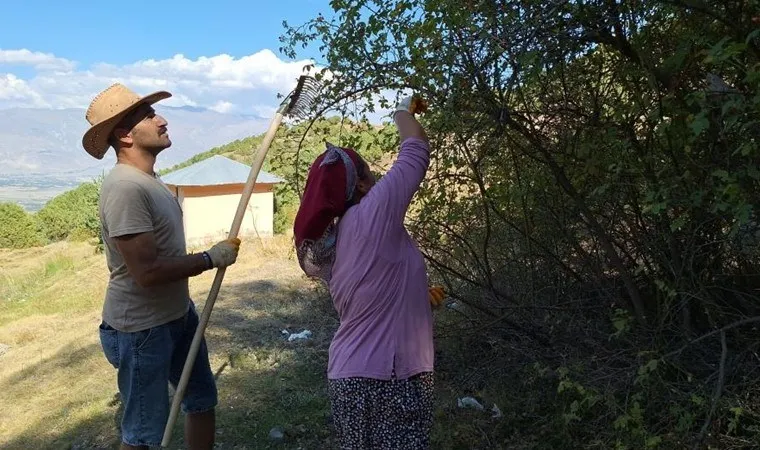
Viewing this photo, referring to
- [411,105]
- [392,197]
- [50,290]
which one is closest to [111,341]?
[392,197]

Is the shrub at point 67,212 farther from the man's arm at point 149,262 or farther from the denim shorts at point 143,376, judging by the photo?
the man's arm at point 149,262

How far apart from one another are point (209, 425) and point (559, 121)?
8.42ft

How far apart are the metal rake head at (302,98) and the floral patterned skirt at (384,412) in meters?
1.73

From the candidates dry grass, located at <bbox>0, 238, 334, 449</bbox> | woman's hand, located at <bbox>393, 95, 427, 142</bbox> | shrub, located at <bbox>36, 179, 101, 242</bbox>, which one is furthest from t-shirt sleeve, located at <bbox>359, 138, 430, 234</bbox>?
shrub, located at <bbox>36, 179, 101, 242</bbox>

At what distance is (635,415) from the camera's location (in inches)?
113

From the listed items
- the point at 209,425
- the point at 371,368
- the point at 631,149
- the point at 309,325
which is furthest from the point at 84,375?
the point at 631,149

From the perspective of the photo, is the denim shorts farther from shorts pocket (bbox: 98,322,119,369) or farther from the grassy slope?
the grassy slope

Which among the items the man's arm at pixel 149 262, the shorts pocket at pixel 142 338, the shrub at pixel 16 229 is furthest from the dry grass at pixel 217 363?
the shrub at pixel 16 229

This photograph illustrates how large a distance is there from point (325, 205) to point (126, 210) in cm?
102

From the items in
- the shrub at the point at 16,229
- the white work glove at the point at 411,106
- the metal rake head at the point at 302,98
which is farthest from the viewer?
the shrub at the point at 16,229

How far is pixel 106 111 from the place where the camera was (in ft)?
9.46

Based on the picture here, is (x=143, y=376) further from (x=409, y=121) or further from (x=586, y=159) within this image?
(x=586, y=159)

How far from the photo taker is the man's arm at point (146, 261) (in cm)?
267

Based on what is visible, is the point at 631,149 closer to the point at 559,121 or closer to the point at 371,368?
the point at 559,121
